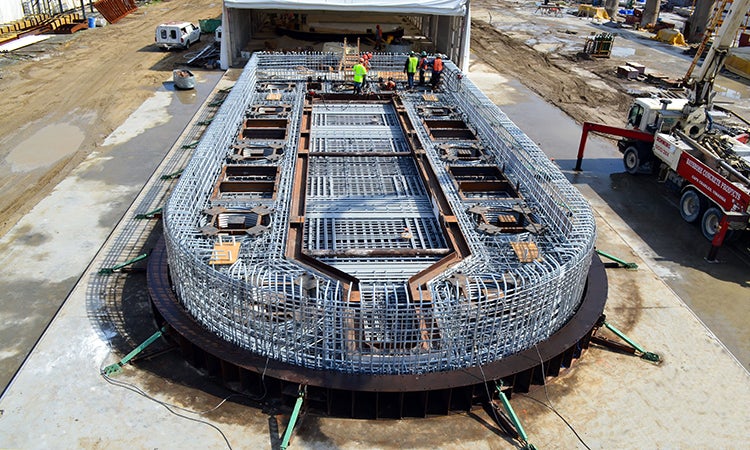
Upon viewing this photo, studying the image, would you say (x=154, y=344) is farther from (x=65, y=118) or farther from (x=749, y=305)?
(x=65, y=118)

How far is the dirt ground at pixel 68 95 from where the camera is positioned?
45.1ft

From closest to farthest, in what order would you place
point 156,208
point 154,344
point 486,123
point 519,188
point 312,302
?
1. point 312,302
2. point 154,344
3. point 519,188
4. point 156,208
5. point 486,123

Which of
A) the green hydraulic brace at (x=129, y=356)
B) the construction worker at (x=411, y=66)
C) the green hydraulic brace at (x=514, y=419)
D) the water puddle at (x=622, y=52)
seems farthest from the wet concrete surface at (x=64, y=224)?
the water puddle at (x=622, y=52)

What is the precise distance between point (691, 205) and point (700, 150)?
4.38ft

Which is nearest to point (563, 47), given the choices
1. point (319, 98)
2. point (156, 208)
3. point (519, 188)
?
point (319, 98)

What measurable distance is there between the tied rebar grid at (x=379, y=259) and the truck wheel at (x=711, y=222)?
13.7 feet

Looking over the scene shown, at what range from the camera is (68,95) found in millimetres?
20531

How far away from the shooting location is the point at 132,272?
9.20 meters

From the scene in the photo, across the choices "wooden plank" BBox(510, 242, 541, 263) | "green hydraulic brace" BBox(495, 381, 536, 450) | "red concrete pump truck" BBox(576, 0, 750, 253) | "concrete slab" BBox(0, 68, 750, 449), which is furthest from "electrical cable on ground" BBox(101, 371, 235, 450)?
"red concrete pump truck" BBox(576, 0, 750, 253)

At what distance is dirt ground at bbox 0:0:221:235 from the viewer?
45.1 ft

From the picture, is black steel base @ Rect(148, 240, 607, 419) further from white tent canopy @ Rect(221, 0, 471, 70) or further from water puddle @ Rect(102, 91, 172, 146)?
white tent canopy @ Rect(221, 0, 471, 70)

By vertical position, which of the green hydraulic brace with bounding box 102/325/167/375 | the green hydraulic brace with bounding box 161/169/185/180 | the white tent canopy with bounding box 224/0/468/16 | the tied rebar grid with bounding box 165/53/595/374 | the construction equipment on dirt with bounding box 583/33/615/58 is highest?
the white tent canopy with bounding box 224/0/468/16

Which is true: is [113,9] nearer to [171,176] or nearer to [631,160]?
[171,176]

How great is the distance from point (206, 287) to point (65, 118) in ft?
47.4
